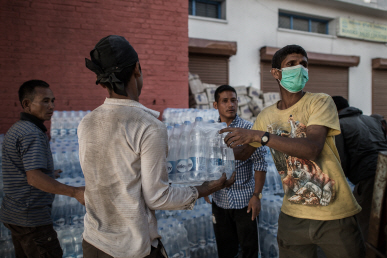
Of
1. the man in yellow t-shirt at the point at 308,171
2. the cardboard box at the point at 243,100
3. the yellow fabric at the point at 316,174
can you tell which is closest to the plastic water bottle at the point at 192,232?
the man in yellow t-shirt at the point at 308,171

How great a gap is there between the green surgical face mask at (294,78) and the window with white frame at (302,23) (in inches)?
351

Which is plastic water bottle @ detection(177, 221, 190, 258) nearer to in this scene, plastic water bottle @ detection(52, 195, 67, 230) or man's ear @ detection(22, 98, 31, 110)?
plastic water bottle @ detection(52, 195, 67, 230)

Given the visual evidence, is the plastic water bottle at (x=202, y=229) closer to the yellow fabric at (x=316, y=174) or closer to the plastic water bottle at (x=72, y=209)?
the plastic water bottle at (x=72, y=209)

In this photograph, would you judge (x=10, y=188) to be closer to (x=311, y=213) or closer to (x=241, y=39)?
(x=311, y=213)

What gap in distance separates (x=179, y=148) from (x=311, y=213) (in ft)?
3.81

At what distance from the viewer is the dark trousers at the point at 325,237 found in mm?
1747

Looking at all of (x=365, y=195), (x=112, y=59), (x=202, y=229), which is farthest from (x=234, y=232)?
(x=112, y=59)

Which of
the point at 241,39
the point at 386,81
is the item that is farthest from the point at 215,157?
the point at 386,81

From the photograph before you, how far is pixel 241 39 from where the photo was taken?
890cm

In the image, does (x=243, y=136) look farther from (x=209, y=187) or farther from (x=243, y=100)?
(x=243, y=100)

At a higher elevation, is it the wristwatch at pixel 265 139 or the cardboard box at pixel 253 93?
the cardboard box at pixel 253 93

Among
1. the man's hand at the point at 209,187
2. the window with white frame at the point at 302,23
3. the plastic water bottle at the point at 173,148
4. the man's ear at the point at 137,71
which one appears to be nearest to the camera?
the man's ear at the point at 137,71

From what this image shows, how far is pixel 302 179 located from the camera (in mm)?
1851

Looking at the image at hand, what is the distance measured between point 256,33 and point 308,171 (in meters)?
8.23
